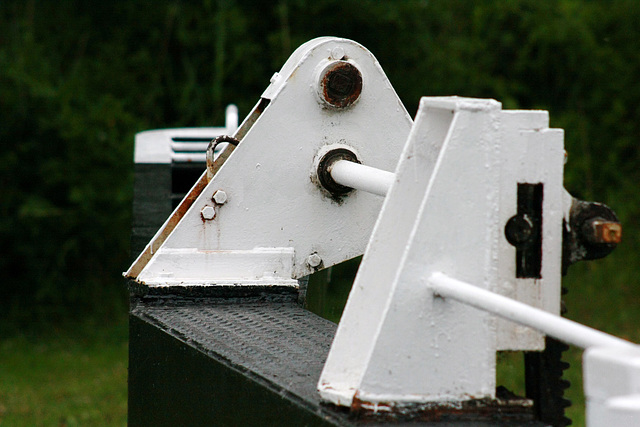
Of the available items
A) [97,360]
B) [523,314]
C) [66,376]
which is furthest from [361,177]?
[97,360]

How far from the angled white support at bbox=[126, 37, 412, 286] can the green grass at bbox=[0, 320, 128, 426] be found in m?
2.59

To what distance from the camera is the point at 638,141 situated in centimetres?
624

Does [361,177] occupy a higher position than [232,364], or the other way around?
[361,177]

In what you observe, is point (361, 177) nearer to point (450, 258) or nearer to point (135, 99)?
point (450, 258)

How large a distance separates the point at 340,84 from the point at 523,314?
1.01 meters

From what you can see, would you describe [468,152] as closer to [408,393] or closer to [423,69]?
[408,393]

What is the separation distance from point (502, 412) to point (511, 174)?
312 millimetres

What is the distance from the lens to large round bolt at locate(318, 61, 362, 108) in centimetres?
189

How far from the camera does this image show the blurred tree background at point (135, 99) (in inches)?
203

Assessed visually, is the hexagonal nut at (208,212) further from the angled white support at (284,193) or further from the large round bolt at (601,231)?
the large round bolt at (601,231)

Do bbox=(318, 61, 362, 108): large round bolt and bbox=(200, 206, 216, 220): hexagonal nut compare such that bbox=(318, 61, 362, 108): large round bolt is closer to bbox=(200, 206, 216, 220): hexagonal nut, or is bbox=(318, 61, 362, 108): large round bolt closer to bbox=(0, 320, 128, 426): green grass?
bbox=(200, 206, 216, 220): hexagonal nut

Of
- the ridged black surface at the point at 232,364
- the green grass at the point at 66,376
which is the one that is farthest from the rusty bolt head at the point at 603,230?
the green grass at the point at 66,376

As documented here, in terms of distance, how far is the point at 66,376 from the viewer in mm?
4895

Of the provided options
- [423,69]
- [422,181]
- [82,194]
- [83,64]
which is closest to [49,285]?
[82,194]
